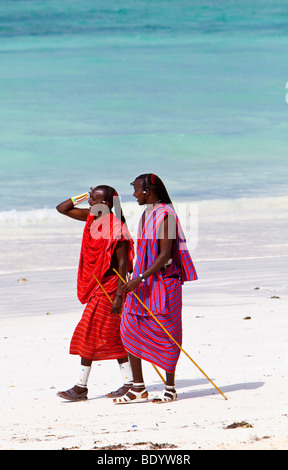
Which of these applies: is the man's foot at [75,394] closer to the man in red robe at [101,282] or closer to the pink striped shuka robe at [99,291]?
the man in red robe at [101,282]

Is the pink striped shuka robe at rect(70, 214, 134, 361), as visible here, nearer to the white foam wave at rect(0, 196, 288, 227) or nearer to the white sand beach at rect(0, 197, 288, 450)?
the white sand beach at rect(0, 197, 288, 450)

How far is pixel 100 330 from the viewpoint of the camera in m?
6.55

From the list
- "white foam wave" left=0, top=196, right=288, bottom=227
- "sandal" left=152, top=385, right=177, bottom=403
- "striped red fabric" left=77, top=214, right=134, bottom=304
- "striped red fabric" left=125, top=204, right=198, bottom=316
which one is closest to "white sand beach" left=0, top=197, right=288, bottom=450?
"sandal" left=152, top=385, right=177, bottom=403

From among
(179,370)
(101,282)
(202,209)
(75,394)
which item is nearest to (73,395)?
(75,394)

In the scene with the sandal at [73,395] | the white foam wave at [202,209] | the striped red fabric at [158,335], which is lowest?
the sandal at [73,395]

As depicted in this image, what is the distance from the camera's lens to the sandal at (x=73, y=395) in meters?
6.44

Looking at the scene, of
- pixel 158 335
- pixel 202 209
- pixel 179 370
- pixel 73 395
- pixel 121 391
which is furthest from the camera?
pixel 202 209

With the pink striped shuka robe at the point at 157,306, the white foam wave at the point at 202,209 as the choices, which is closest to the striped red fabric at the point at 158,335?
the pink striped shuka robe at the point at 157,306

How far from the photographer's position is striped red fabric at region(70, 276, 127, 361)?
6.51 m

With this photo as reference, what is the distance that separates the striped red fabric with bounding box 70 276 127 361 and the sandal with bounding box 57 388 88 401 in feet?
0.87

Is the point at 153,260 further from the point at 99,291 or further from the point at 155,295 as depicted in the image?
the point at 99,291

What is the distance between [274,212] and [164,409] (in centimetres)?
1922

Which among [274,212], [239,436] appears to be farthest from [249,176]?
[239,436]

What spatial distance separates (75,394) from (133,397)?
467mm
